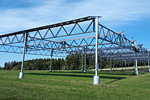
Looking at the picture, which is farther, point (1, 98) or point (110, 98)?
point (110, 98)

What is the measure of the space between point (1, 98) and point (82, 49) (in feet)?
112

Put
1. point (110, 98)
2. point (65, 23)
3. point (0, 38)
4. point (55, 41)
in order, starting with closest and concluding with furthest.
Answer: point (110, 98), point (65, 23), point (0, 38), point (55, 41)

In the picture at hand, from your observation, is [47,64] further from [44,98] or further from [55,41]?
[44,98]

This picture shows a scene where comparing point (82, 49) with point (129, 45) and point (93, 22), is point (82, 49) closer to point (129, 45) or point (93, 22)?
point (129, 45)

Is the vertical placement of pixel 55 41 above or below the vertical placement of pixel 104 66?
above

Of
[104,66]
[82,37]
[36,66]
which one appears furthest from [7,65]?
[82,37]

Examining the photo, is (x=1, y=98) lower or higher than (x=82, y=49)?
lower

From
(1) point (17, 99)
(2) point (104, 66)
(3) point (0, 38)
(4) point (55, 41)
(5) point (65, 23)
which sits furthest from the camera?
(2) point (104, 66)

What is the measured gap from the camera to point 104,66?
3123 inches

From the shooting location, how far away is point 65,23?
17.4 m

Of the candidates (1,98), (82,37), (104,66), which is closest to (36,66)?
(104,66)

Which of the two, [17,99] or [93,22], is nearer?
[17,99]

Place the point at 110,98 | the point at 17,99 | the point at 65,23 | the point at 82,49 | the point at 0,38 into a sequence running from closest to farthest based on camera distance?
the point at 17,99 < the point at 110,98 < the point at 65,23 < the point at 0,38 < the point at 82,49

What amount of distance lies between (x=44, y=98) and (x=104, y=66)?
73.9 metres
